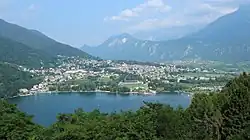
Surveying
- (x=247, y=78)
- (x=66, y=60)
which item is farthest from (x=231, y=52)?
(x=247, y=78)

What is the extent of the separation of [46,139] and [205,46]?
177 meters

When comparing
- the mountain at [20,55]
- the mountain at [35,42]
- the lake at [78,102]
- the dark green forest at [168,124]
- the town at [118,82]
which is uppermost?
the mountain at [35,42]

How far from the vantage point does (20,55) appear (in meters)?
94.4

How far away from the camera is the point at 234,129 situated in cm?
1089

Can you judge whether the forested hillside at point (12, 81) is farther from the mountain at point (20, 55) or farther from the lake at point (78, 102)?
the mountain at point (20, 55)

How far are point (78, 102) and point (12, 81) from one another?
713 inches

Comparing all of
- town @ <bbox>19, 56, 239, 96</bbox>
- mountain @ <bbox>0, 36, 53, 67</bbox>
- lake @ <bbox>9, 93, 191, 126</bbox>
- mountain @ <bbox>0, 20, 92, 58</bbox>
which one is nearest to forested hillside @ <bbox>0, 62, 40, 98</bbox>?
town @ <bbox>19, 56, 239, 96</bbox>

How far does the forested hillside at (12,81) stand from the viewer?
184ft

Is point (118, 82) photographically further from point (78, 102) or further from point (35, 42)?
point (35, 42)

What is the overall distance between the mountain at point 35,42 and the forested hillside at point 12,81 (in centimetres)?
5132

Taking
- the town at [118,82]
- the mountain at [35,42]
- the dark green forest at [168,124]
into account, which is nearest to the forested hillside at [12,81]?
the town at [118,82]

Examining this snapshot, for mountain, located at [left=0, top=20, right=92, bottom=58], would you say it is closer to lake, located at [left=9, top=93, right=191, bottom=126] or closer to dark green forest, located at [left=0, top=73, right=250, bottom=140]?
lake, located at [left=9, top=93, right=191, bottom=126]

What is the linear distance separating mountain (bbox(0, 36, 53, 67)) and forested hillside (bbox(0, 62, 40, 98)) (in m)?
17.1

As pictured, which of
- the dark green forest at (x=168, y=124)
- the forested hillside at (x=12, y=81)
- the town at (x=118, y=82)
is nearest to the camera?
the dark green forest at (x=168, y=124)
